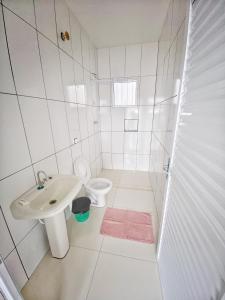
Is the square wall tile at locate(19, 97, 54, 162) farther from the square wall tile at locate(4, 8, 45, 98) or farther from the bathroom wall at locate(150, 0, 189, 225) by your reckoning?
the bathroom wall at locate(150, 0, 189, 225)

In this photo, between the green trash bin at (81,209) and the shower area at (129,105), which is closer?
the green trash bin at (81,209)

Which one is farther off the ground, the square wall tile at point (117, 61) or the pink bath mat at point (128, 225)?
the square wall tile at point (117, 61)

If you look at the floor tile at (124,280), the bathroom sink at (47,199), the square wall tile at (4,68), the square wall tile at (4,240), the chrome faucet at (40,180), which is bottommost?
the floor tile at (124,280)

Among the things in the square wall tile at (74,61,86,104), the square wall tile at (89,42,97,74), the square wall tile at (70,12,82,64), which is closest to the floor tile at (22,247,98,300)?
the square wall tile at (74,61,86,104)

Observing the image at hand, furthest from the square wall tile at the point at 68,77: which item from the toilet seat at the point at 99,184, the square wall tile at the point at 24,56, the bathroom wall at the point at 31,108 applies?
the toilet seat at the point at 99,184

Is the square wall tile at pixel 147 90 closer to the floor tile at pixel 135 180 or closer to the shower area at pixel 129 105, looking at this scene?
the shower area at pixel 129 105

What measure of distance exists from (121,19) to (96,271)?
2.86 meters

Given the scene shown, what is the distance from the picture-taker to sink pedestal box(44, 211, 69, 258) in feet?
3.69

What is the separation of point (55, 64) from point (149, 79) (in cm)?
171

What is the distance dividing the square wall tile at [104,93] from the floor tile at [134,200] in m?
1.74

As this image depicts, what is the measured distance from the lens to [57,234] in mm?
1166

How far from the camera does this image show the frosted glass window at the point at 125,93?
8.29 ft

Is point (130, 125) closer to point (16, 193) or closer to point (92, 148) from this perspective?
point (92, 148)

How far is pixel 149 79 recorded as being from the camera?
2406 mm
